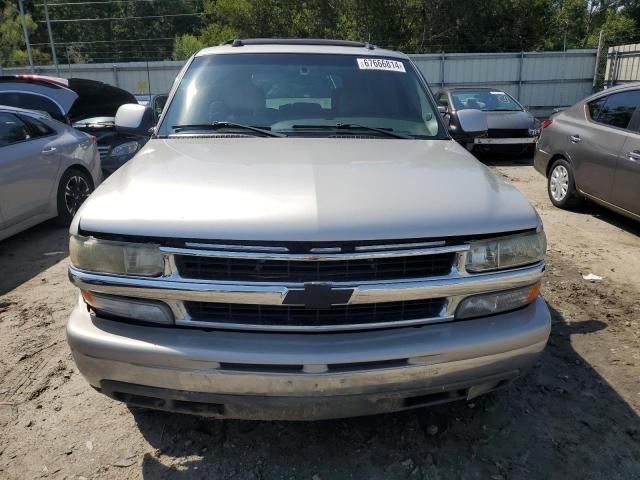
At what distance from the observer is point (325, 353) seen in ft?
6.79

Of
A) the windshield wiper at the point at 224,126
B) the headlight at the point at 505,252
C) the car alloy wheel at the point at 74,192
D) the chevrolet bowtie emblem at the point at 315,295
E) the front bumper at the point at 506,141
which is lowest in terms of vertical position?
the front bumper at the point at 506,141

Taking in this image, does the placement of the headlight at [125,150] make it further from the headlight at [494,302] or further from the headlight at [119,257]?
the headlight at [494,302]

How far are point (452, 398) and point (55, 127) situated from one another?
235 inches

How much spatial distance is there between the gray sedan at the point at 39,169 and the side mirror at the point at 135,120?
217 cm

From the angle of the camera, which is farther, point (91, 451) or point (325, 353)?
point (91, 451)

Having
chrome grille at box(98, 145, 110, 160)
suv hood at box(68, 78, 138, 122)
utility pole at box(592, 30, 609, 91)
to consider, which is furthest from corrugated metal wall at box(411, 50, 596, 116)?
chrome grille at box(98, 145, 110, 160)

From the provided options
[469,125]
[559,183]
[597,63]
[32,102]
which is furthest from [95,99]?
[597,63]

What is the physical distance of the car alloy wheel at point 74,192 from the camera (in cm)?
633

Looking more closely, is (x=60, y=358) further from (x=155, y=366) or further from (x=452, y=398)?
(x=452, y=398)

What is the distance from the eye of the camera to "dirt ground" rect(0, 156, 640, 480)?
2465mm

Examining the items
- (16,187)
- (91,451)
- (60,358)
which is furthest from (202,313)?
(16,187)

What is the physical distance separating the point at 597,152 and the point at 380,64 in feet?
11.6

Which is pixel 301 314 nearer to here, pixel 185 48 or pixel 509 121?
pixel 509 121

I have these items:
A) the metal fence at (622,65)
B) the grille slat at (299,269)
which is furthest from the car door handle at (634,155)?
the metal fence at (622,65)
